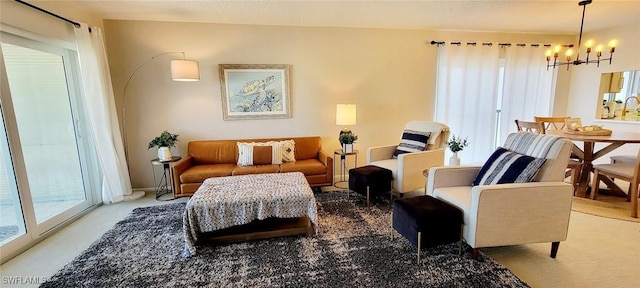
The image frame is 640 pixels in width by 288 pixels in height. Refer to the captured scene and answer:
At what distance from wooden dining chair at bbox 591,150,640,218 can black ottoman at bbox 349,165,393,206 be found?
96.1 inches

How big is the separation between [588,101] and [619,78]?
1.61ft

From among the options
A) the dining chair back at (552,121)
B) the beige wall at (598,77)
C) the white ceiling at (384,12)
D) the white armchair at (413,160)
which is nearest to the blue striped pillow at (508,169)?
the white armchair at (413,160)

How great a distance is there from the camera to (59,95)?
3057 millimetres

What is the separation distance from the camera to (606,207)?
10.4 ft

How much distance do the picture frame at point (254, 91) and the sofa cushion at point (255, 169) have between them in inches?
34.9

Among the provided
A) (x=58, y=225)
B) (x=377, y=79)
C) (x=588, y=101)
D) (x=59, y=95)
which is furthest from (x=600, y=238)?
(x=59, y=95)

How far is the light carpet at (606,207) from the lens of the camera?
2965 mm

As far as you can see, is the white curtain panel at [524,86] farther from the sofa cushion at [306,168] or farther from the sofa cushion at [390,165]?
the sofa cushion at [306,168]

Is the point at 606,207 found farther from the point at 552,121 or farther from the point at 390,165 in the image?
the point at 390,165

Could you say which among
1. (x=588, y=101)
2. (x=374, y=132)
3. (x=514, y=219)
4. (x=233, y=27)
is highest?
(x=233, y=27)

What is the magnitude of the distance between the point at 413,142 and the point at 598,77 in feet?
12.2

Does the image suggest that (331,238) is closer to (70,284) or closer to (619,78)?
(70,284)

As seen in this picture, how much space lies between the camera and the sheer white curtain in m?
4.55

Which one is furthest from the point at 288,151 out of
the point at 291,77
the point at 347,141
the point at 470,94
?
the point at 470,94
